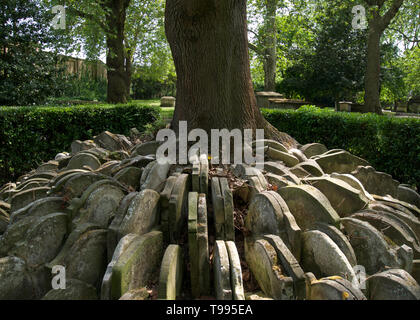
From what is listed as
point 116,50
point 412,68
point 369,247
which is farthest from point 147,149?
point 412,68

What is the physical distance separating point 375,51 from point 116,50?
9.32m

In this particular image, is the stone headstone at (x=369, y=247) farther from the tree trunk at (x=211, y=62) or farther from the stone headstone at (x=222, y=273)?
the tree trunk at (x=211, y=62)

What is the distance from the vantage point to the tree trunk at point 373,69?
1091 cm

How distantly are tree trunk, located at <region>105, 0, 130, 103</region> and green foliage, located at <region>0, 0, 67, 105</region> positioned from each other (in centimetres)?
184

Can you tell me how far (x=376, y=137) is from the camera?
5676 millimetres

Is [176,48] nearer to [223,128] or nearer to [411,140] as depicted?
[223,128]

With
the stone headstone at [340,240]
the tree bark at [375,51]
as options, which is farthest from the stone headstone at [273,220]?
the tree bark at [375,51]

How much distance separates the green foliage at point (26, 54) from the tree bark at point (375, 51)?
36.0 feet

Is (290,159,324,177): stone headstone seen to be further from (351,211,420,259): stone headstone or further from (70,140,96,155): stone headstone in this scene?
(70,140,96,155): stone headstone

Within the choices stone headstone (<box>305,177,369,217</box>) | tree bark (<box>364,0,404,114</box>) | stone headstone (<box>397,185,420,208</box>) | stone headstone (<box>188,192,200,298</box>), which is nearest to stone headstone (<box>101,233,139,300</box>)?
stone headstone (<box>188,192,200,298</box>)

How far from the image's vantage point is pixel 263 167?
145 inches
